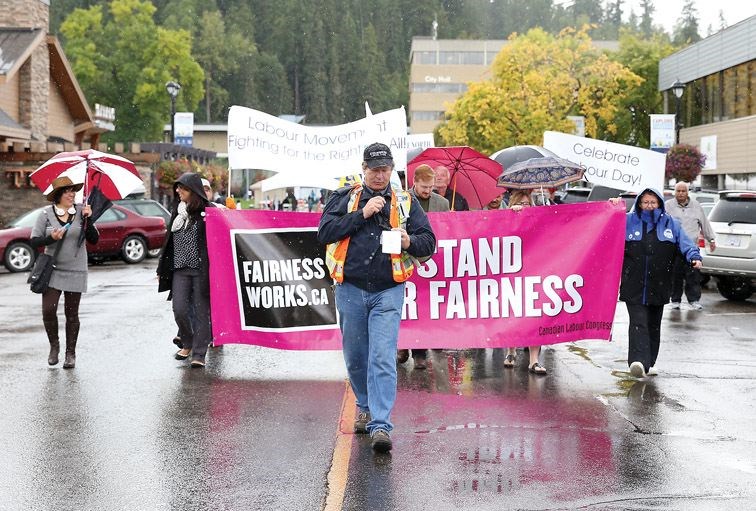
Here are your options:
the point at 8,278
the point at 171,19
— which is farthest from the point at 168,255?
the point at 171,19

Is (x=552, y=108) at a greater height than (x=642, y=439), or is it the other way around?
(x=552, y=108)

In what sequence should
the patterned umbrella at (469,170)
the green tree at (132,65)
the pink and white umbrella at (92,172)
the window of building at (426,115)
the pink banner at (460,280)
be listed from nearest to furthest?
the pink banner at (460,280) → the pink and white umbrella at (92,172) → the patterned umbrella at (469,170) → the green tree at (132,65) → the window of building at (426,115)

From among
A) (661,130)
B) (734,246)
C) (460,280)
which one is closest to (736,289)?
(734,246)

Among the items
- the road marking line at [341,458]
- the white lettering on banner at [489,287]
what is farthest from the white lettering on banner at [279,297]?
the road marking line at [341,458]

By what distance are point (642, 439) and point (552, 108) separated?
2040 inches

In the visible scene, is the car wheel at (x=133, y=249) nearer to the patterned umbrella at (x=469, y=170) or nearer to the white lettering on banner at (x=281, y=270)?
the patterned umbrella at (x=469, y=170)

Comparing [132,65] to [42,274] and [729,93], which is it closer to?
[729,93]

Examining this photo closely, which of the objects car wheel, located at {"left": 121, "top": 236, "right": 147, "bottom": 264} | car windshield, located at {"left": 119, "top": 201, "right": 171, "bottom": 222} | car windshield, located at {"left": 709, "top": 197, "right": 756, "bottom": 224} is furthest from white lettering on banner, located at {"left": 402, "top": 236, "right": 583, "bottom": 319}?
car windshield, located at {"left": 119, "top": 201, "right": 171, "bottom": 222}

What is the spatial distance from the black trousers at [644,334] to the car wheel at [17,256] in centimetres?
1805

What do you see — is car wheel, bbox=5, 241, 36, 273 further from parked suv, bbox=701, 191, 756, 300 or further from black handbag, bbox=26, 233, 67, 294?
parked suv, bbox=701, 191, 756, 300

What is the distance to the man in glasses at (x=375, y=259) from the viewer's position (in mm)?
6789

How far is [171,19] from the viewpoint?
118000 mm


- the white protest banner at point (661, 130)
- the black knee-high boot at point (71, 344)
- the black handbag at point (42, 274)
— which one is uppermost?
the white protest banner at point (661, 130)

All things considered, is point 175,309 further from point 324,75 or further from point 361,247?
point 324,75
